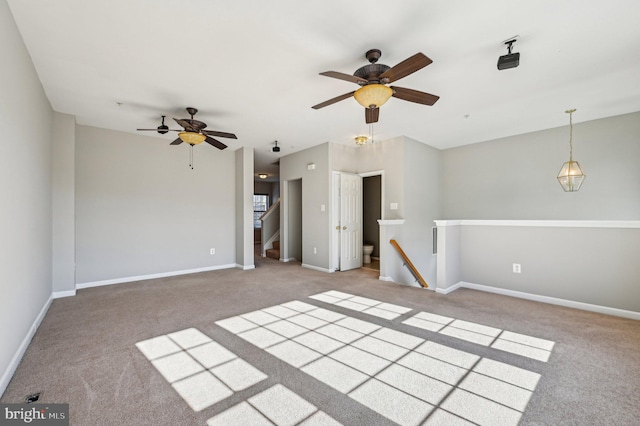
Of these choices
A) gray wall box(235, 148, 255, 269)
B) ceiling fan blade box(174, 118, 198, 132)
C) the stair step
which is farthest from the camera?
the stair step

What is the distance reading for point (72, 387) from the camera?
191cm

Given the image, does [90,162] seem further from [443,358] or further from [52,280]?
[443,358]

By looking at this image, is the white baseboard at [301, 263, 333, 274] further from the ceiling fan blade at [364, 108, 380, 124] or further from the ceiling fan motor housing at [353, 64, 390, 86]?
the ceiling fan motor housing at [353, 64, 390, 86]

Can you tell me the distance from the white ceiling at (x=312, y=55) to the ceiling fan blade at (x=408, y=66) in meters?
0.30

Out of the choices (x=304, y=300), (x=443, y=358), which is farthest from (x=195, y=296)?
(x=443, y=358)

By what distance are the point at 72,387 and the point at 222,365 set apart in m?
0.98

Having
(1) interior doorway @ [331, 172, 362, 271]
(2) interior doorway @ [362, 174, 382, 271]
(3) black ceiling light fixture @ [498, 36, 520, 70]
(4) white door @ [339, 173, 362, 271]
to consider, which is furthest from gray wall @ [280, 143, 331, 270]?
(3) black ceiling light fixture @ [498, 36, 520, 70]

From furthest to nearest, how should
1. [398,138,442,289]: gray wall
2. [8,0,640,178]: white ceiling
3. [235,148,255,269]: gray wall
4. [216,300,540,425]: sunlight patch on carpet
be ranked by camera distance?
[235,148,255,269]: gray wall < [398,138,442,289]: gray wall < [8,0,640,178]: white ceiling < [216,300,540,425]: sunlight patch on carpet

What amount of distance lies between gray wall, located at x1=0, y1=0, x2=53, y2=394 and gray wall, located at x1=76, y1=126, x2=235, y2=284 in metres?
1.32

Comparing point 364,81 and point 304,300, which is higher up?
point 364,81

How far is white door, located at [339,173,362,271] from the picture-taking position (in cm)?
591

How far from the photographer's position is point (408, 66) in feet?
7.35

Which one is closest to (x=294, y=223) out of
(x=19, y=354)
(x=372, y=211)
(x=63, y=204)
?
(x=372, y=211)

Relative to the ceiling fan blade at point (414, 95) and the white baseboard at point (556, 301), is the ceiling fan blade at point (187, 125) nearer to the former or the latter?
the ceiling fan blade at point (414, 95)
